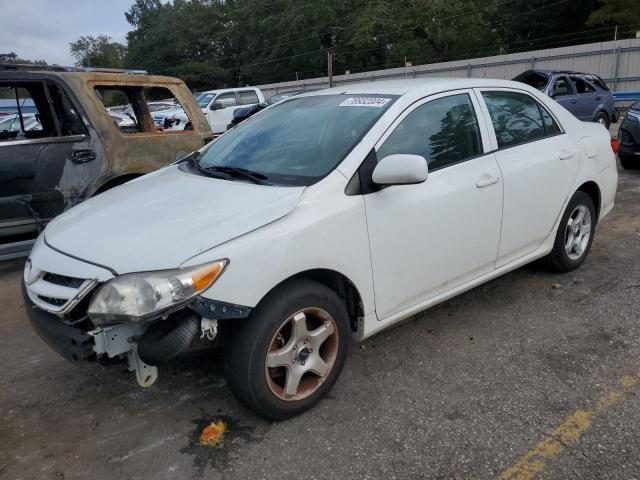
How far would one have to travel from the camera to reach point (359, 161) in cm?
292

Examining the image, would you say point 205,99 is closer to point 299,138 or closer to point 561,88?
point 561,88

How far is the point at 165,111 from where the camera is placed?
16969mm

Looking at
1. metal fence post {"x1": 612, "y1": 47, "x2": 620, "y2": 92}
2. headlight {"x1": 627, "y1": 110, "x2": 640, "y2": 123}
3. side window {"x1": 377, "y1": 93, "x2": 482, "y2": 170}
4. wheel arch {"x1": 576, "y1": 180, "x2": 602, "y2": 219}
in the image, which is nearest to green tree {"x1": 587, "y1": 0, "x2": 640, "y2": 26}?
metal fence post {"x1": 612, "y1": 47, "x2": 620, "y2": 92}

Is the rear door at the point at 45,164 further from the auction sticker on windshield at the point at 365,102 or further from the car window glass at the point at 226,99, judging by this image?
the car window glass at the point at 226,99

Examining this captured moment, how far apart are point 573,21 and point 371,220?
133ft

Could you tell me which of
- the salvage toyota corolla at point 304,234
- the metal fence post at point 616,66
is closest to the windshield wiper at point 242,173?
the salvage toyota corolla at point 304,234

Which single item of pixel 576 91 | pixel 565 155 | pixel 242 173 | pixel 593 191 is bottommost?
pixel 576 91

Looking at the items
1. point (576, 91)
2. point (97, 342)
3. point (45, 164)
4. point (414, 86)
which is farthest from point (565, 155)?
point (576, 91)

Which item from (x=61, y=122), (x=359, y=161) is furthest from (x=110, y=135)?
(x=359, y=161)

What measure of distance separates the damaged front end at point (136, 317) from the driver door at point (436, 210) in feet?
3.22

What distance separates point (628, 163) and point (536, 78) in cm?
470

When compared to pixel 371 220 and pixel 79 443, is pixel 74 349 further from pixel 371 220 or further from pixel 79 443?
pixel 371 220

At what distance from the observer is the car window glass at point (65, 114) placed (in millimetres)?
5262

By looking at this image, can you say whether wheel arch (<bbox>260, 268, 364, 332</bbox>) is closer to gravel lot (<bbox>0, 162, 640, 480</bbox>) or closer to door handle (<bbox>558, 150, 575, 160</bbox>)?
gravel lot (<bbox>0, 162, 640, 480</bbox>)
